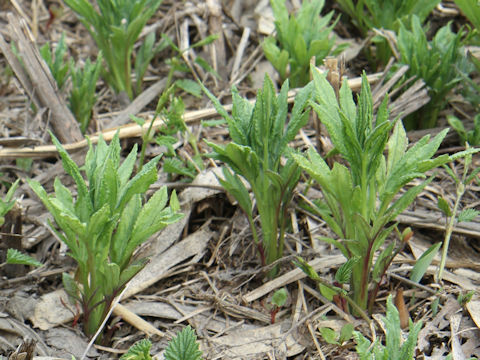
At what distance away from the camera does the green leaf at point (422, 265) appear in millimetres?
2318

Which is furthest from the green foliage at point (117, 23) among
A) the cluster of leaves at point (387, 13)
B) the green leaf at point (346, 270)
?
the green leaf at point (346, 270)

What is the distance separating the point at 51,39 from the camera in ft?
12.2

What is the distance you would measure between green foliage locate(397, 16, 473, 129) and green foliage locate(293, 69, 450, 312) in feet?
2.64

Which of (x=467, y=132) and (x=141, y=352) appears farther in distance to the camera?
(x=467, y=132)

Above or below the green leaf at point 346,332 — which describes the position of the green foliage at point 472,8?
above

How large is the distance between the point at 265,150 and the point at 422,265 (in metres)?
0.71

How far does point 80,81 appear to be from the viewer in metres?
3.07

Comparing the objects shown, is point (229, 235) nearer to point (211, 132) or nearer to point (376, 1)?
point (211, 132)

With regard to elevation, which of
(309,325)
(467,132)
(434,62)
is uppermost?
(434,62)

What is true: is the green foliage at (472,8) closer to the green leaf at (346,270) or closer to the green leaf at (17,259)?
the green leaf at (346,270)

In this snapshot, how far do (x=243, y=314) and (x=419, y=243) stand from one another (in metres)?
0.77

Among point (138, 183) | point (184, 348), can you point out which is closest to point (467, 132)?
point (138, 183)

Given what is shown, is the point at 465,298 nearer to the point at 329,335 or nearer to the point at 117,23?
the point at 329,335

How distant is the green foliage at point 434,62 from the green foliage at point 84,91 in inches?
55.6
